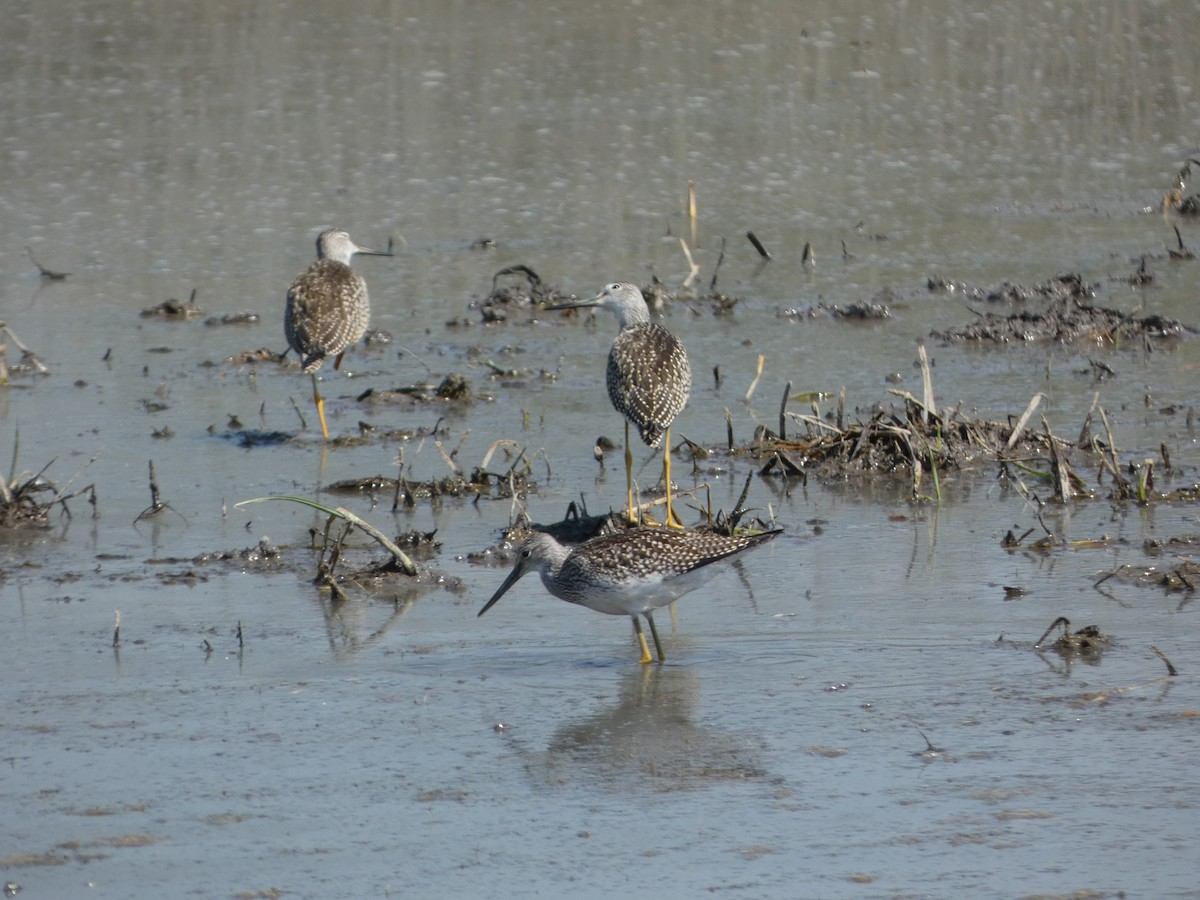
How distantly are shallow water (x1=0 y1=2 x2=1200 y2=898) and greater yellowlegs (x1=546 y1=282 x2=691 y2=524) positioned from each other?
0.43 meters

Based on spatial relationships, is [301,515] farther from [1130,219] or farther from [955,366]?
[1130,219]

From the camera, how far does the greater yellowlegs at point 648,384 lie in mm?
9539

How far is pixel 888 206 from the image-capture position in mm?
16844

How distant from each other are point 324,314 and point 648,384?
3.06m

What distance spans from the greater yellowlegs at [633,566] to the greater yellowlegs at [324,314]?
3.91 meters

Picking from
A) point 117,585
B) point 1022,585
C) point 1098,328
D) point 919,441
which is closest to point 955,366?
point 1098,328

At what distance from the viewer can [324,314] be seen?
1185cm

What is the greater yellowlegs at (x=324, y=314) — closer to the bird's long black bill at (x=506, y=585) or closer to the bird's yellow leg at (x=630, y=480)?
the bird's yellow leg at (x=630, y=480)

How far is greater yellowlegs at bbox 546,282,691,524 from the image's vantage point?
9539 millimetres

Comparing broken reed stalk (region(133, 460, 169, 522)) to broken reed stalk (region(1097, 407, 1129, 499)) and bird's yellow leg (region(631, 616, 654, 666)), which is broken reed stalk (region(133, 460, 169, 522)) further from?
broken reed stalk (region(1097, 407, 1129, 499))

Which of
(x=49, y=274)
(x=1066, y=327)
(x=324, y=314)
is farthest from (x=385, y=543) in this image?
(x=49, y=274)

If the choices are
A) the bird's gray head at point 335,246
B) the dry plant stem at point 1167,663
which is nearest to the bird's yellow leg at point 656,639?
the dry plant stem at point 1167,663

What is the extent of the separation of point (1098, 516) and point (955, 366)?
3.28 meters

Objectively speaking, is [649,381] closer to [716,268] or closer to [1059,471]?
[1059,471]
